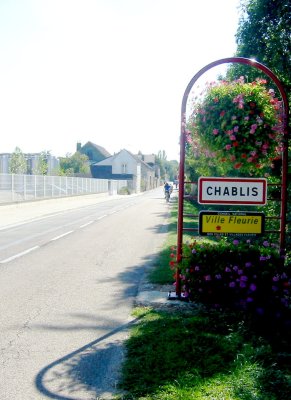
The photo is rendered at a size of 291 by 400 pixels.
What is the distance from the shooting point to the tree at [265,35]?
13.2m

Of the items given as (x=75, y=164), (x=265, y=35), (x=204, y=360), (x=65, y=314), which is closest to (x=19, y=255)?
(x=65, y=314)

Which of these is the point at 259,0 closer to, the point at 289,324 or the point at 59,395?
the point at 289,324

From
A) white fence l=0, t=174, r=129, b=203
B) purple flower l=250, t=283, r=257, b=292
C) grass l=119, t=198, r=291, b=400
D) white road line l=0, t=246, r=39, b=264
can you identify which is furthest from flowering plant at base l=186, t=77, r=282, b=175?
white fence l=0, t=174, r=129, b=203

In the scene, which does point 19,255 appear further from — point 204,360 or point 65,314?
point 204,360

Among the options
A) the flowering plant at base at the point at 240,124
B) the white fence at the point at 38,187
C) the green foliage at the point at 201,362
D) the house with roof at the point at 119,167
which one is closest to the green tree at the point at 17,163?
the white fence at the point at 38,187

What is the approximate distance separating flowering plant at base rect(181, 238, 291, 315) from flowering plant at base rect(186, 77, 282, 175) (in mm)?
1192

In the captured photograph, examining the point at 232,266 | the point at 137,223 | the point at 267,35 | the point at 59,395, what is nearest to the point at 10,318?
the point at 59,395

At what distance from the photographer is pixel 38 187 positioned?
1483 inches

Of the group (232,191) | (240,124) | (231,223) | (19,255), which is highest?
(240,124)

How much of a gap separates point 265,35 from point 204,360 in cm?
1213

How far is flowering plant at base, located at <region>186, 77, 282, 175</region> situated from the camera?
590 cm

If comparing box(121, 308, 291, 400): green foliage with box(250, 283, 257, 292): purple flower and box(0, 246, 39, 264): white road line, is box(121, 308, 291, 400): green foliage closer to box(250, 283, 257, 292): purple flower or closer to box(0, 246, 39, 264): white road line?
box(250, 283, 257, 292): purple flower

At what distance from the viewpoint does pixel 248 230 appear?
647 centimetres

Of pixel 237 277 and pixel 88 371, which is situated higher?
pixel 237 277
